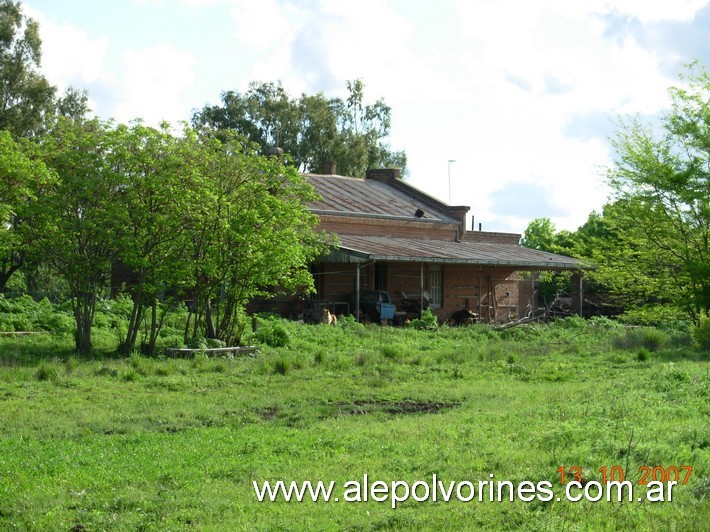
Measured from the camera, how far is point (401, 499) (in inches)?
297

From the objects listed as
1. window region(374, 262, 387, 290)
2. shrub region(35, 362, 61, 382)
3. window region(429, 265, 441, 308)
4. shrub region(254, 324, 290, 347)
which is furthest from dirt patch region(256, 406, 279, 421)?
window region(429, 265, 441, 308)

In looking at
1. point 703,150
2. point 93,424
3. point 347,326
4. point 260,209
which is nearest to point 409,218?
point 347,326

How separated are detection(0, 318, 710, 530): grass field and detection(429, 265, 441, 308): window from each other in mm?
19078

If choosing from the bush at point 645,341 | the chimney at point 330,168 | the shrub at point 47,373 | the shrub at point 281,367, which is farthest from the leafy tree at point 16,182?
the chimney at point 330,168

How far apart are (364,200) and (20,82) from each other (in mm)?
17480

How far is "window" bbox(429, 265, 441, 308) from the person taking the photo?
1548 inches

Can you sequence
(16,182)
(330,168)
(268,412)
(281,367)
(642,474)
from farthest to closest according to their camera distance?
(330,168)
(16,182)
(281,367)
(268,412)
(642,474)

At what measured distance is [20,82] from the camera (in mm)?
43094

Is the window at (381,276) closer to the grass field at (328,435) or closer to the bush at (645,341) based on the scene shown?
→ the bush at (645,341)

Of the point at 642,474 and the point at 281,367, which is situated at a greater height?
the point at 281,367

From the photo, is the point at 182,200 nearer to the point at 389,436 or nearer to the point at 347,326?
the point at 347,326

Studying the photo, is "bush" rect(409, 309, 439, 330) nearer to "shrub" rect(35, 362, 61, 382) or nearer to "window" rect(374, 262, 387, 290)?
"window" rect(374, 262, 387, 290)

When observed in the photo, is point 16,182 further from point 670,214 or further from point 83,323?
point 670,214

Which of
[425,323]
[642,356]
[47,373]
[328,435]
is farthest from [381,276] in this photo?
[328,435]
